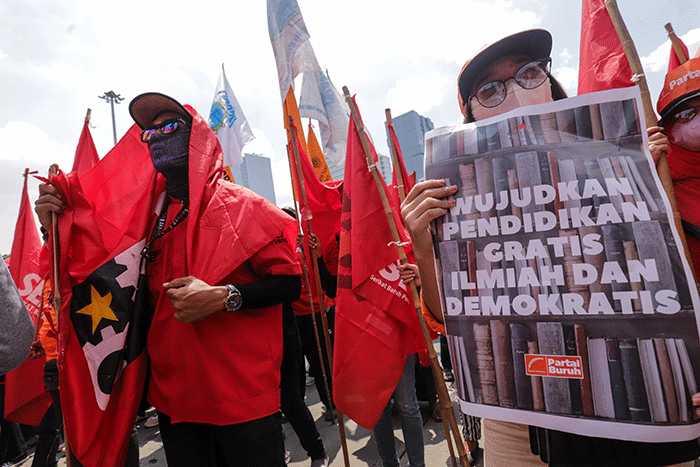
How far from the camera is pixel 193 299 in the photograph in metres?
1.37

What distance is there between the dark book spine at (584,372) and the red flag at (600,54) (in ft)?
3.46

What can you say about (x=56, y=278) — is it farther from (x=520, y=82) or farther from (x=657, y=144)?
(x=657, y=144)

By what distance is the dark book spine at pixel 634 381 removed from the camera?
30.5 inches

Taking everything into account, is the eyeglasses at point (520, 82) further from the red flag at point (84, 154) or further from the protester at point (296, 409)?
the red flag at point (84, 154)

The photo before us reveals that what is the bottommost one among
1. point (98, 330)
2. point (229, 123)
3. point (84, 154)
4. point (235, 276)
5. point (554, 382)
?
point (554, 382)

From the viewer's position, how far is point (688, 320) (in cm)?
75

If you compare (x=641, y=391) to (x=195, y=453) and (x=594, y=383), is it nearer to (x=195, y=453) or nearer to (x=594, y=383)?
(x=594, y=383)

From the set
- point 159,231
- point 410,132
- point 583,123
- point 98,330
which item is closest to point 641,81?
point 583,123

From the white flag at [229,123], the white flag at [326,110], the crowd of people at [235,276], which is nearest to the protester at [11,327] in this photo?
the crowd of people at [235,276]

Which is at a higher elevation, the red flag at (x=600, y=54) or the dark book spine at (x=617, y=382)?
the red flag at (x=600, y=54)

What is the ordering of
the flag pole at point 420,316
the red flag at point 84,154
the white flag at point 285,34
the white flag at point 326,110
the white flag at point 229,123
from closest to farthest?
the flag pole at point 420,316 → the red flag at point 84,154 → the white flag at point 285,34 → the white flag at point 326,110 → the white flag at point 229,123

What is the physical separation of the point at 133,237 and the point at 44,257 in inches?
81.2

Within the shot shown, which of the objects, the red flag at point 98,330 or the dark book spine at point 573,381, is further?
the red flag at point 98,330

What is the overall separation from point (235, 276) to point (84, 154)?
1937 millimetres
